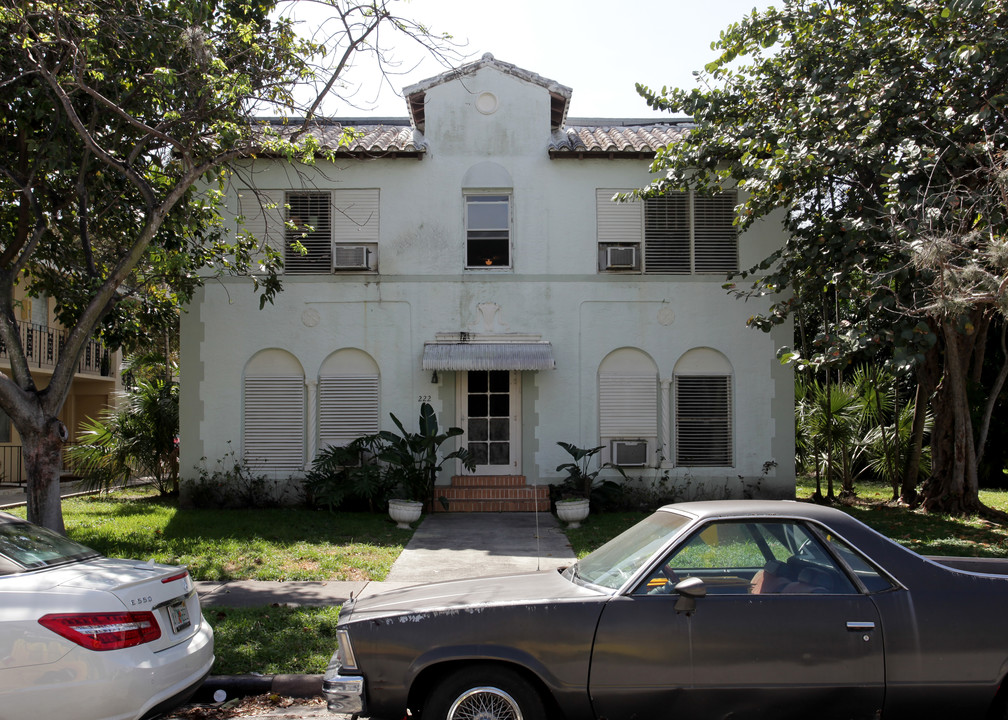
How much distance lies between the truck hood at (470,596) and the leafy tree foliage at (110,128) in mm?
6281

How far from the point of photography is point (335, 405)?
15.1 m

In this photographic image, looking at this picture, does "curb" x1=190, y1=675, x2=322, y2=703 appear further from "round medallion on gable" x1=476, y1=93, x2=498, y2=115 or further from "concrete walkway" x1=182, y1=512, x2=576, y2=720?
"round medallion on gable" x1=476, y1=93, x2=498, y2=115

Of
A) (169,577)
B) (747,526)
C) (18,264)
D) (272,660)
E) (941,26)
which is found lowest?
(272,660)

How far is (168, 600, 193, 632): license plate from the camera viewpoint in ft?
17.2

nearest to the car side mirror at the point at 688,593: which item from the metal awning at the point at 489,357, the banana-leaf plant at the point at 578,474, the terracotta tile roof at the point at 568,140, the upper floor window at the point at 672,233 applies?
the banana-leaf plant at the point at 578,474

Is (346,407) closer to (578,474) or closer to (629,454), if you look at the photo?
(578,474)

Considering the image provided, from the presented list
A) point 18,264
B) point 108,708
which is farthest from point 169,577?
point 18,264

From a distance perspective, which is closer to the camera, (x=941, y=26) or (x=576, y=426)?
(x=941, y=26)

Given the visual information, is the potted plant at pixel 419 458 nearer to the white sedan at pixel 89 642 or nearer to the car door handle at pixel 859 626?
the white sedan at pixel 89 642

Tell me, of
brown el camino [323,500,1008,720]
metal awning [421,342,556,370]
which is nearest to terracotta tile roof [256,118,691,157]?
metal awning [421,342,556,370]

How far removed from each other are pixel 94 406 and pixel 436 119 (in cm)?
1977

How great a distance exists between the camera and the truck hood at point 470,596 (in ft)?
15.6

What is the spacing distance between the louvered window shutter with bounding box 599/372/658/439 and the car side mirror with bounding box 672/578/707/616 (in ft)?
34.2

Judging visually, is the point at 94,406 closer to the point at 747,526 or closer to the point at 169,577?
the point at 169,577
